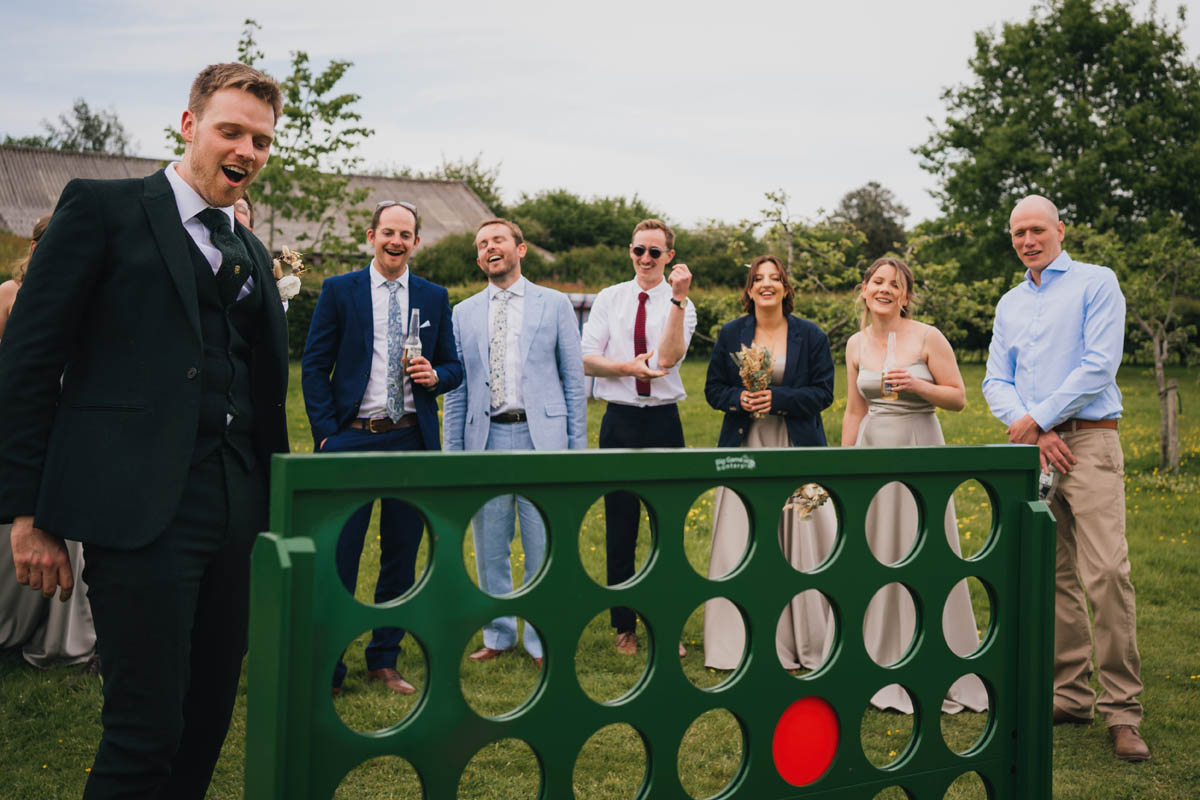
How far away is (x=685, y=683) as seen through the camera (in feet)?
7.11

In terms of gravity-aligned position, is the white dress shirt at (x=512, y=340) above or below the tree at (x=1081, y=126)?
below

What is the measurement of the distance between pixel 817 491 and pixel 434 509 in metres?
3.31

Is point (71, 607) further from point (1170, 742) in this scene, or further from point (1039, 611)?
point (1170, 742)

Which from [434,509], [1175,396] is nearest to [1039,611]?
[434,509]

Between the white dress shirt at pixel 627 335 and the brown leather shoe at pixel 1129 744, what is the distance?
269 cm

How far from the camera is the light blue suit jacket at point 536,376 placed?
5.27 metres

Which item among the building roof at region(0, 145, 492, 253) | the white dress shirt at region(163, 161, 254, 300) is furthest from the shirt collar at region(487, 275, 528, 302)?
the building roof at region(0, 145, 492, 253)

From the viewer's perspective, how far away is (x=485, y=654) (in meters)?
5.23

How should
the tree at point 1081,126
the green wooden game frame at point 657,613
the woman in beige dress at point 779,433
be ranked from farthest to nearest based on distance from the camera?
the tree at point 1081,126, the woman in beige dress at point 779,433, the green wooden game frame at point 657,613

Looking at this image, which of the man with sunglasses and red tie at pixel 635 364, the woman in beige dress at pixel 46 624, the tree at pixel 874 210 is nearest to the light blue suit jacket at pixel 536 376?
the man with sunglasses and red tie at pixel 635 364

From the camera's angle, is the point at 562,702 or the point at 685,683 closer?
the point at 562,702

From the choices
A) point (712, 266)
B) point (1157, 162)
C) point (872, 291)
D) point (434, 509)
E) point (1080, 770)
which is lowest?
point (1080, 770)

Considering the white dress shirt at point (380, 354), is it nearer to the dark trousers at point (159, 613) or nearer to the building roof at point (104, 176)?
the dark trousers at point (159, 613)

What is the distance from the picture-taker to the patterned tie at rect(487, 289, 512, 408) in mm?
5270
